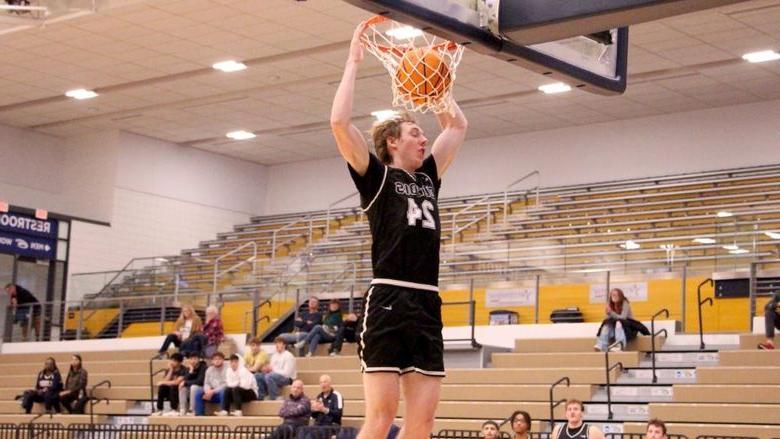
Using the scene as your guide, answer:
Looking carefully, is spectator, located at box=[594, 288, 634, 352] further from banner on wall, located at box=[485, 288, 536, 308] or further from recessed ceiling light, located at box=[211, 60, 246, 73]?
recessed ceiling light, located at box=[211, 60, 246, 73]

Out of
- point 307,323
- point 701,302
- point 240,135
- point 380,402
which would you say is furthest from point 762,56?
point 380,402

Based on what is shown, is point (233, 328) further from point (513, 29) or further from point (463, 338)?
point (513, 29)

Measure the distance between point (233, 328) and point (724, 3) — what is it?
2024 cm

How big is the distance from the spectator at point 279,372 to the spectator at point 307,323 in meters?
1.46

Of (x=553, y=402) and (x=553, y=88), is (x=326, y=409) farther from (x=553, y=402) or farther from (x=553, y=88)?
(x=553, y=88)

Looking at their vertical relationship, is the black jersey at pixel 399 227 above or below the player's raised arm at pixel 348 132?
below

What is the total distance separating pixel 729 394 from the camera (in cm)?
1531

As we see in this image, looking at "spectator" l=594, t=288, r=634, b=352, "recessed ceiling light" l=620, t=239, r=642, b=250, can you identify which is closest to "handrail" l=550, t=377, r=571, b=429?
"spectator" l=594, t=288, r=634, b=352

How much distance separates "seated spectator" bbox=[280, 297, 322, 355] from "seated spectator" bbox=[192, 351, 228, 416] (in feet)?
6.61

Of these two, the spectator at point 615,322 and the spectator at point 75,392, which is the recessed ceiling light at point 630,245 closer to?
the spectator at point 615,322

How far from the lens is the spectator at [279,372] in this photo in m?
19.4

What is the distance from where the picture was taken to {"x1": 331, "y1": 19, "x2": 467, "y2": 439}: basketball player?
5.55m

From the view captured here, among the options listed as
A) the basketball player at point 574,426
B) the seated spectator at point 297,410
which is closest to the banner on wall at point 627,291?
the seated spectator at point 297,410

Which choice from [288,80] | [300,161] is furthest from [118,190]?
[288,80]
